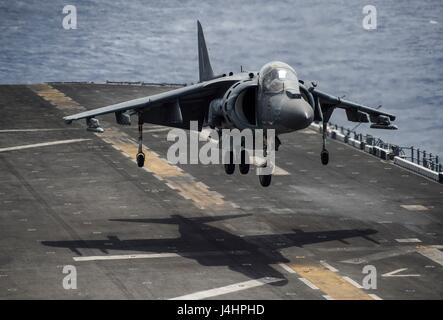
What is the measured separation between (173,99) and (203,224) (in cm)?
930

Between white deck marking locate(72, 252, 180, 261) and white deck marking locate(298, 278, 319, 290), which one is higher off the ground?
white deck marking locate(72, 252, 180, 261)

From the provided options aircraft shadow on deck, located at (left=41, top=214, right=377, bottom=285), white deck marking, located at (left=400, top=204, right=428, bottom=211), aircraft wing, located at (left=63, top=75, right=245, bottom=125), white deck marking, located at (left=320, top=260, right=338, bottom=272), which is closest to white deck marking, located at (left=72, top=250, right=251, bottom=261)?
aircraft shadow on deck, located at (left=41, top=214, right=377, bottom=285)

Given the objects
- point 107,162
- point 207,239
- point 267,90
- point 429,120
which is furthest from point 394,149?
point 429,120

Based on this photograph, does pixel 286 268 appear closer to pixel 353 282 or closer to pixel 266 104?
pixel 353 282

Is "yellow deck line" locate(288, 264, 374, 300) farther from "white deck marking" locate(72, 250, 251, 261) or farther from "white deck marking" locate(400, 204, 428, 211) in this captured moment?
"white deck marking" locate(400, 204, 428, 211)

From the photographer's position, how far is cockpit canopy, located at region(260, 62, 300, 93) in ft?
173

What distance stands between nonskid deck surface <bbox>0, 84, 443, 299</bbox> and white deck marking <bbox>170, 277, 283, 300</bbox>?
3.9 inches

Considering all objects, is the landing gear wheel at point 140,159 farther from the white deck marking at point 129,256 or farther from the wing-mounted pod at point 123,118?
the white deck marking at point 129,256

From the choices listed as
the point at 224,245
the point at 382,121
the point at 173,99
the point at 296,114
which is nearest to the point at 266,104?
the point at 296,114

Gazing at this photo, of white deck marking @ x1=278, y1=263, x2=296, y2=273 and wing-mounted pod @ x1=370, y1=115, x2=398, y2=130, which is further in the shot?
wing-mounted pod @ x1=370, y1=115, x2=398, y2=130

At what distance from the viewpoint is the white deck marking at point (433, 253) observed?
189ft

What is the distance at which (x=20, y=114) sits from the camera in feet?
332

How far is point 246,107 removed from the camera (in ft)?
185

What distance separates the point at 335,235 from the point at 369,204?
915cm
